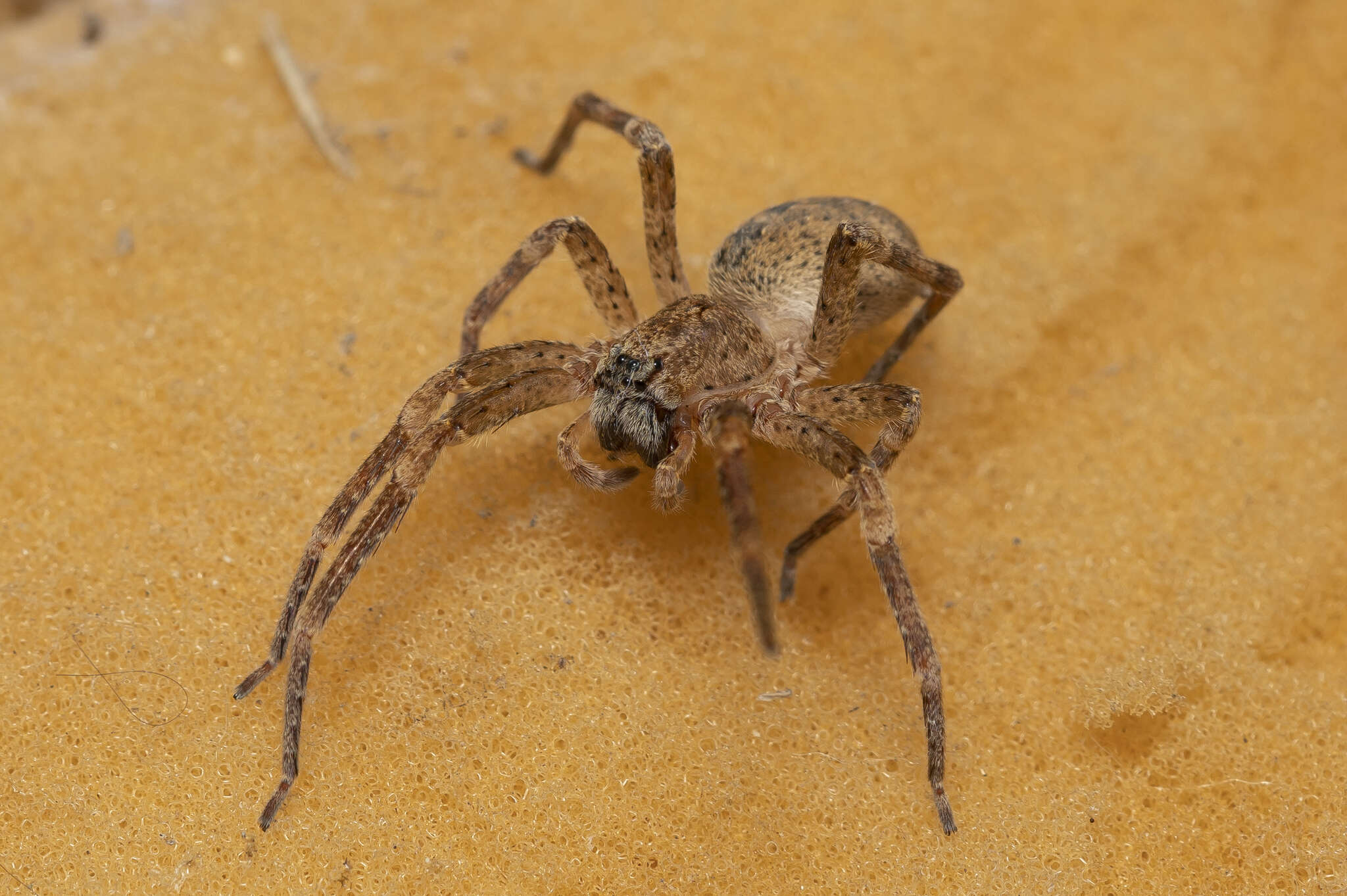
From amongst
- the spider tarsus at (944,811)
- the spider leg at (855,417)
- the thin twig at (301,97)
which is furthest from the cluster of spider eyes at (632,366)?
the thin twig at (301,97)

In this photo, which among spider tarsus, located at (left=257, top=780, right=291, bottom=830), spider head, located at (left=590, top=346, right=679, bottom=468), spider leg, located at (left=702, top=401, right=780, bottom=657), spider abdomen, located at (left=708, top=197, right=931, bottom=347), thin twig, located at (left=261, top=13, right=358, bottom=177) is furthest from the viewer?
thin twig, located at (left=261, top=13, right=358, bottom=177)

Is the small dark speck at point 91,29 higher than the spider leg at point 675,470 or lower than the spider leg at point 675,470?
lower

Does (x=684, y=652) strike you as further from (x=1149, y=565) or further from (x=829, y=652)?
(x=1149, y=565)

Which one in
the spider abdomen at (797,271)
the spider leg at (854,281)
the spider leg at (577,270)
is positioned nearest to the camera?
the spider leg at (854,281)

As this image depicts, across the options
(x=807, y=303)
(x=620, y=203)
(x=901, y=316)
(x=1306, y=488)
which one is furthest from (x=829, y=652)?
(x=620, y=203)

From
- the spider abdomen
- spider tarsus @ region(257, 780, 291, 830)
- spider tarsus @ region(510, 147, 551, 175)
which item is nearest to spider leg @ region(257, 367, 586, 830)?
spider tarsus @ region(257, 780, 291, 830)

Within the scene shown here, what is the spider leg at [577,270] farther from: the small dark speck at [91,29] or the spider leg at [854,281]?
the small dark speck at [91,29]

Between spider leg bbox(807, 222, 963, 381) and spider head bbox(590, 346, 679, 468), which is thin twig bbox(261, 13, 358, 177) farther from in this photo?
spider leg bbox(807, 222, 963, 381)
